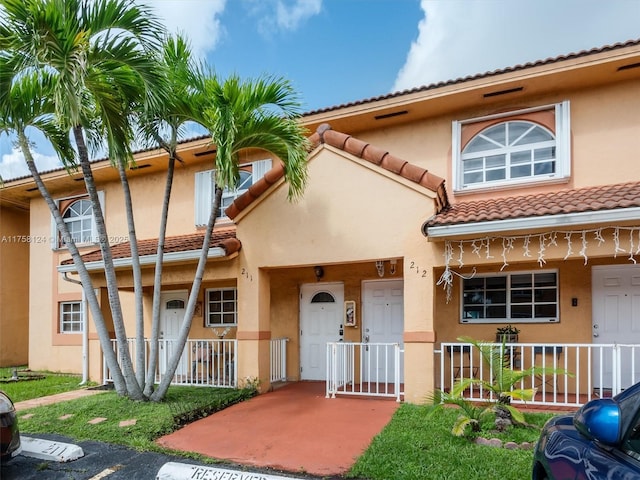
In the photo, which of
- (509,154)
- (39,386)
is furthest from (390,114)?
(39,386)

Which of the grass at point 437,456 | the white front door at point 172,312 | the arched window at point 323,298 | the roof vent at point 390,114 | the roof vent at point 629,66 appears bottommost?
the grass at point 437,456

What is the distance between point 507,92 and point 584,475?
7773 millimetres

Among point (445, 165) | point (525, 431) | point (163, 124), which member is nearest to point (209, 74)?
point (163, 124)

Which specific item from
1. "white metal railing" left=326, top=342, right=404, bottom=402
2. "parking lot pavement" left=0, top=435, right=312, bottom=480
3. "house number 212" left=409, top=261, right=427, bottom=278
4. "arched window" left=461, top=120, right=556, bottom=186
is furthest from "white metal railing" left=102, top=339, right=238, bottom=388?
"arched window" left=461, top=120, right=556, bottom=186

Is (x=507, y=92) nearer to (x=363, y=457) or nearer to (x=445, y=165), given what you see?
(x=445, y=165)

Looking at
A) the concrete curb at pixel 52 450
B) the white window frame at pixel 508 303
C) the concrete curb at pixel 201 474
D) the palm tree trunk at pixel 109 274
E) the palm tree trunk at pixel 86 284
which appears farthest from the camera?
the white window frame at pixel 508 303

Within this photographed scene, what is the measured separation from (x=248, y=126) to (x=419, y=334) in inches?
185

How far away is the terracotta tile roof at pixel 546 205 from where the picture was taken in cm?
606

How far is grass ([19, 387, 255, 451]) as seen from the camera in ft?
19.7

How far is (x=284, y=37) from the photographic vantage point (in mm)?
11781

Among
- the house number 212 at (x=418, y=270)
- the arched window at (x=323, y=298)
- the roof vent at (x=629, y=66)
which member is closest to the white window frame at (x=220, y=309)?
the arched window at (x=323, y=298)

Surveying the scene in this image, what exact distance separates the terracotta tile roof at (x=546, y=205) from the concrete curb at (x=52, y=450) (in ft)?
20.0

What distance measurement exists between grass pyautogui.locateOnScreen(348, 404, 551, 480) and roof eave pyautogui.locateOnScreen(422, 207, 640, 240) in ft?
9.42

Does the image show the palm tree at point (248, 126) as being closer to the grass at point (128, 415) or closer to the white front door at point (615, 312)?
the grass at point (128, 415)
